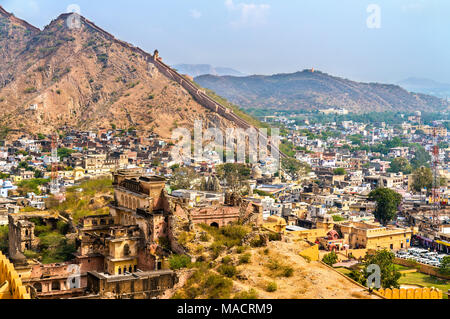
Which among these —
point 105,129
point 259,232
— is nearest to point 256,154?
point 105,129

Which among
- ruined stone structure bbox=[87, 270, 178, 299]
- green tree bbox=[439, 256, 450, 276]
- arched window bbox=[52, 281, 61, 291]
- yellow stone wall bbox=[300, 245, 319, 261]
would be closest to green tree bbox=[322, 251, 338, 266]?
yellow stone wall bbox=[300, 245, 319, 261]

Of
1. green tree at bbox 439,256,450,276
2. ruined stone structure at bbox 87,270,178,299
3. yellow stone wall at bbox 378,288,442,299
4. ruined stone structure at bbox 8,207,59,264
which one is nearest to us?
yellow stone wall at bbox 378,288,442,299

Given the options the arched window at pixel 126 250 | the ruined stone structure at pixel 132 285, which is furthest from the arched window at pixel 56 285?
the ruined stone structure at pixel 132 285

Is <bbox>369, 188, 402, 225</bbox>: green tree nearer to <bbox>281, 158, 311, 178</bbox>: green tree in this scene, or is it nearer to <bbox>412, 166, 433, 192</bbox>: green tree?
<bbox>412, 166, 433, 192</bbox>: green tree

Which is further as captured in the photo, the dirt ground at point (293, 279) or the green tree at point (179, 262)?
the green tree at point (179, 262)

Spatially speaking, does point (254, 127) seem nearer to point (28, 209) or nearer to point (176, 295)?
point (28, 209)

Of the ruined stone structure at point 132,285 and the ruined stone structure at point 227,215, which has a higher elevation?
the ruined stone structure at point 227,215

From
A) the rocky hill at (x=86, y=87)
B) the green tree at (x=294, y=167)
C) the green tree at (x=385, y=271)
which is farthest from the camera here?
the rocky hill at (x=86, y=87)

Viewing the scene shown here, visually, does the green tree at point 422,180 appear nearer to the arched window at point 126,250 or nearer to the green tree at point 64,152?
the green tree at point 64,152
